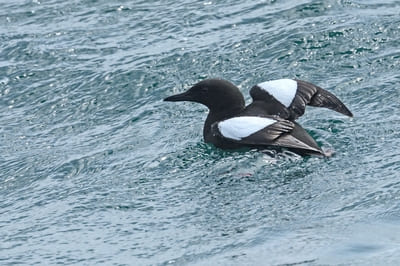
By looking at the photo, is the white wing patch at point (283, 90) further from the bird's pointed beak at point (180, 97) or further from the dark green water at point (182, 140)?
the bird's pointed beak at point (180, 97)

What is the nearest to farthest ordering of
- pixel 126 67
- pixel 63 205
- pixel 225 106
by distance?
1. pixel 63 205
2. pixel 225 106
3. pixel 126 67

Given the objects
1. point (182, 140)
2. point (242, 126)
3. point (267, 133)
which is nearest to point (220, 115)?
point (182, 140)

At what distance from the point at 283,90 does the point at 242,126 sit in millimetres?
888

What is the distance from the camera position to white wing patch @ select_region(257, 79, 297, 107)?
10.5m

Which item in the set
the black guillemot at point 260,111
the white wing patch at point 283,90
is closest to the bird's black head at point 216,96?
the black guillemot at point 260,111

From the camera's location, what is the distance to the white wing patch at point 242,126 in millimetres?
9805

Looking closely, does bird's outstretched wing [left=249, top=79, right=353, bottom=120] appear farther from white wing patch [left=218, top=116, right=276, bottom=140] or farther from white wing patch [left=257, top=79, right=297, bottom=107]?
white wing patch [left=218, top=116, right=276, bottom=140]

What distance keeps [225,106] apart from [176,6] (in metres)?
3.63

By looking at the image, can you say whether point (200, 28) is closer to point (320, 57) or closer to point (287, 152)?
point (320, 57)


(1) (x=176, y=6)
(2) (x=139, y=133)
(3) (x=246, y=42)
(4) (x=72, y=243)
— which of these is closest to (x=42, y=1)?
(1) (x=176, y=6)

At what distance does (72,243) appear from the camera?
27.9 feet

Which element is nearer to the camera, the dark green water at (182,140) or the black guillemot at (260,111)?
the dark green water at (182,140)

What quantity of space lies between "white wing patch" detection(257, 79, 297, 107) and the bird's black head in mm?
289

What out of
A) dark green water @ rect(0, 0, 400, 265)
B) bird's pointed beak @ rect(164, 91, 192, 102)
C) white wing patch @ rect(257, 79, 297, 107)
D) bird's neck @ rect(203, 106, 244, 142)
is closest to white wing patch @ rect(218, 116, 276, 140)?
dark green water @ rect(0, 0, 400, 265)
